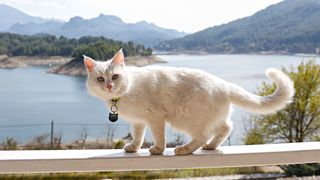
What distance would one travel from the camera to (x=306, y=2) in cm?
682

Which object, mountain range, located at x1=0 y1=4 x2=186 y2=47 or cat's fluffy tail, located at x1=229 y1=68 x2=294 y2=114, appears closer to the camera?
cat's fluffy tail, located at x1=229 y1=68 x2=294 y2=114

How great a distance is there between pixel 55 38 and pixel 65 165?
460cm

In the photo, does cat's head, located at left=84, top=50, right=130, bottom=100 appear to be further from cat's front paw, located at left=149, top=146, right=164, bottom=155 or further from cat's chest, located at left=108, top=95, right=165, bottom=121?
cat's front paw, located at left=149, top=146, right=164, bottom=155

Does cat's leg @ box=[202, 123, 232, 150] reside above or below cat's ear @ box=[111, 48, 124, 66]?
below

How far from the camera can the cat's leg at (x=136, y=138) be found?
121 cm

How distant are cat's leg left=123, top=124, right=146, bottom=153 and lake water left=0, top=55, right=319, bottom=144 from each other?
3656mm

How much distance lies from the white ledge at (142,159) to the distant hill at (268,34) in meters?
3.96

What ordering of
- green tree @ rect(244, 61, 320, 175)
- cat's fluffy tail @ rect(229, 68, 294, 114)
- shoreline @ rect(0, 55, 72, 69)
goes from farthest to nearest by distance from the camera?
green tree @ rect(244, 61, 320, 175)
shoreline @ rect(0, 55, 72, 69)
cat's fluffy tail @ rect(229, 68, 294, 114)

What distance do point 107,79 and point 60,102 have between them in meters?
6.68

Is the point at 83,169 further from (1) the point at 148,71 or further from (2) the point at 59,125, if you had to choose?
(2) the point at 59,125

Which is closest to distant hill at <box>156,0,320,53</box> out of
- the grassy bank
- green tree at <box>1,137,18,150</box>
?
green tree at <box>1,137,18,150</box>

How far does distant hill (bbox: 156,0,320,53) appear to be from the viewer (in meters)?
5.46

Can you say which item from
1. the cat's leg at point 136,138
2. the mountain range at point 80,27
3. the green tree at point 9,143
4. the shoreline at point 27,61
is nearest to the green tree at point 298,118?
the mountain range at point 80,27

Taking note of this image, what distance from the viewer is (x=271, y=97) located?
1225 mm
